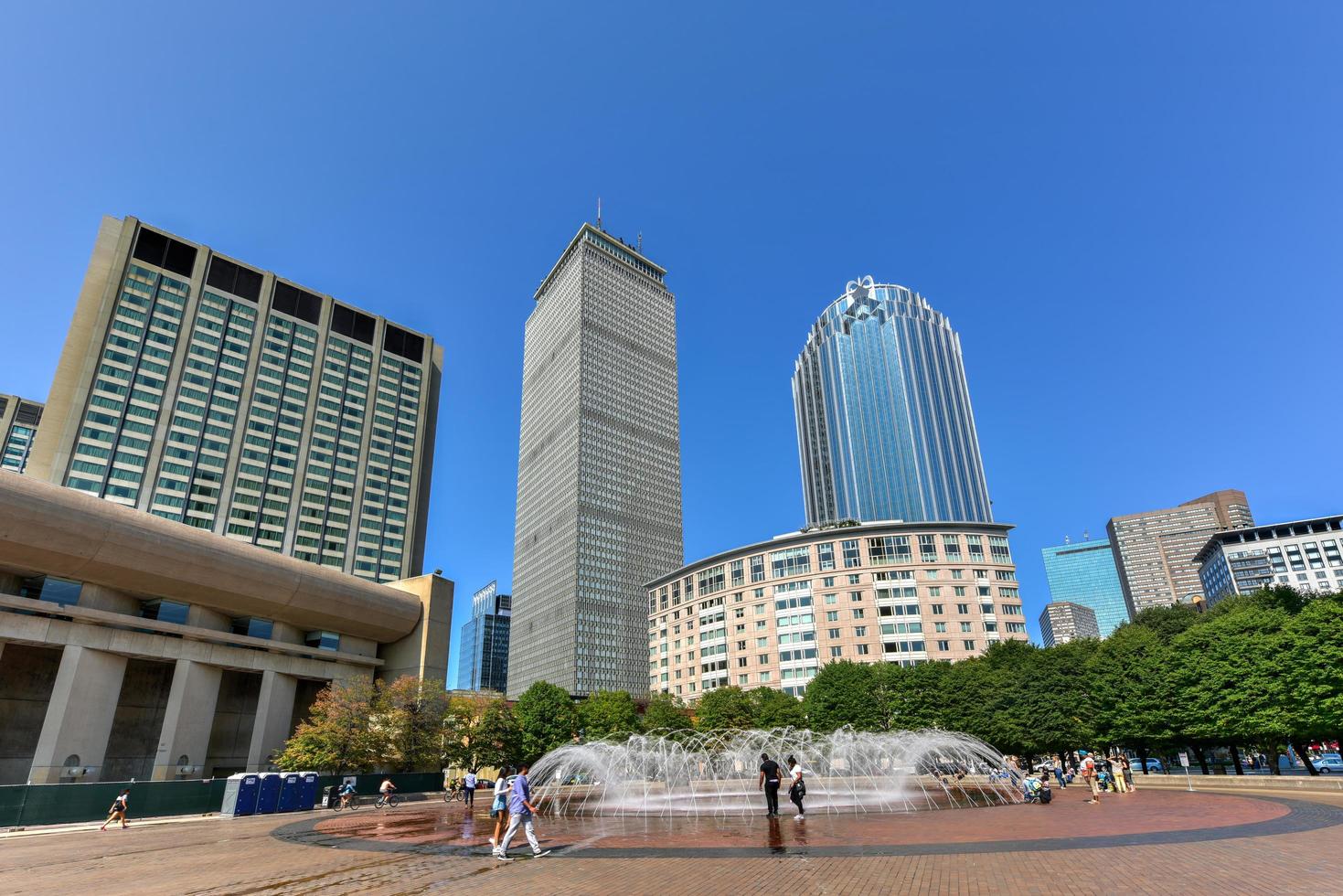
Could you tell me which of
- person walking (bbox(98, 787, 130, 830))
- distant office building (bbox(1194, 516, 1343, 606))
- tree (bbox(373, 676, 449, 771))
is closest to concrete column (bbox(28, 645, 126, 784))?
tree (bbox(373, 676, 449, 771))

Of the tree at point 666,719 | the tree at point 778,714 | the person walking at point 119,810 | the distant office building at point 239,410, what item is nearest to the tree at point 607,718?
the tree at point 666,719

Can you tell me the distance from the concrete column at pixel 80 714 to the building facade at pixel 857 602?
72542 millimetres

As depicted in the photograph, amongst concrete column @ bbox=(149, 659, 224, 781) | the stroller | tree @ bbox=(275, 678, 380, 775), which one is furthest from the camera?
concrete column @ bbox=(149, 659, 224, 781)

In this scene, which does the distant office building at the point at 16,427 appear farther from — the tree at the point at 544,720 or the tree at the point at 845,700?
the tree at the point at 845,700

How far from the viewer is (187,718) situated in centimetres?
4978

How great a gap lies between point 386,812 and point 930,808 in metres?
25.6

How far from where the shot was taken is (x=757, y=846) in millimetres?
16578

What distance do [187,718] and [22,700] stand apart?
9932 mm

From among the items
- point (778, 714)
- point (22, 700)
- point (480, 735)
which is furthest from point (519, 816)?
point (778, 714)

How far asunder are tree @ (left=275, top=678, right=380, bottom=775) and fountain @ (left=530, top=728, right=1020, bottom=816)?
39.3ft

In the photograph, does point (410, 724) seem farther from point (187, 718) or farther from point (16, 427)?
point (16, 427)

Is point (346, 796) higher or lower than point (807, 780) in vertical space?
higher

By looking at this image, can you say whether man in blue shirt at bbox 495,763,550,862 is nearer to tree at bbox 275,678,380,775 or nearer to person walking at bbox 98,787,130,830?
person walking at bbox 98,787,130,830

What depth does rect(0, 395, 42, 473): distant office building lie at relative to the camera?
12638 cm
